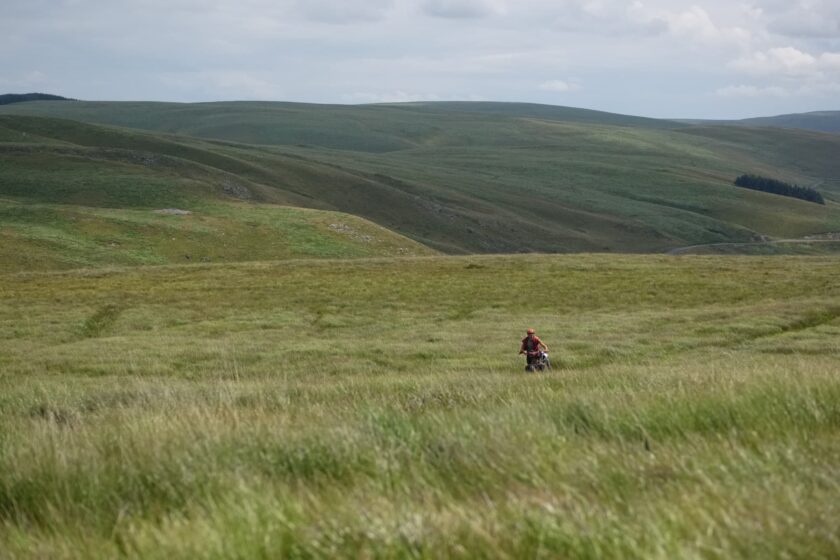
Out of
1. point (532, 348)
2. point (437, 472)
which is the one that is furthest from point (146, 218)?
point (437, 472)

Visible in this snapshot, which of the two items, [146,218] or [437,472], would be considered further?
[146,218]

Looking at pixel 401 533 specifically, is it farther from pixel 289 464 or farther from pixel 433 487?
pixel 289 464

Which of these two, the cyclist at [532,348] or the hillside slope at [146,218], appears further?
the hillside slope at [146,218]

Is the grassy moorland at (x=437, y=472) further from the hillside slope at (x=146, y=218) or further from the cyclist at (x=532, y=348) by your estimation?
the hillside slope at (x=146, y=218)

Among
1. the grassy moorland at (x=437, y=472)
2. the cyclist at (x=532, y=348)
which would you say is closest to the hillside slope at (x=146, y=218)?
the cyclist at (x=532, y=348)

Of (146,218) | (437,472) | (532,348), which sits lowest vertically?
(146,218)

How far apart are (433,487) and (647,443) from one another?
2.01 meters

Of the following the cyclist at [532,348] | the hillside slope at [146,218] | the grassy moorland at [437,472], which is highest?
the grassy moorland at [437,472]

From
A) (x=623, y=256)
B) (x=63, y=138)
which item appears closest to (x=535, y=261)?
(x=623, y=256)

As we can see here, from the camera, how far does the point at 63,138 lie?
18325 cm

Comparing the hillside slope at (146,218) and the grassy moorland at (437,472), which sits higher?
the grassy moorland at (437,472)

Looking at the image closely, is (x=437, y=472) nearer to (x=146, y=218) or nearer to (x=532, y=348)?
(x=532, y=348)

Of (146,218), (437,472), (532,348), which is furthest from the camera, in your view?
(146,218)

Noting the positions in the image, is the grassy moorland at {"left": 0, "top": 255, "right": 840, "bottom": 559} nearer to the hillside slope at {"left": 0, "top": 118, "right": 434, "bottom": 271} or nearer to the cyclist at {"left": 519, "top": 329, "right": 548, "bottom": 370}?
the cyclist at {"left": 519, "top": 329, "right": 548, "bottom": 370}
